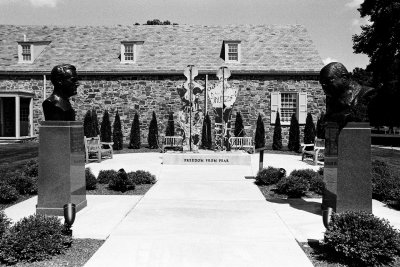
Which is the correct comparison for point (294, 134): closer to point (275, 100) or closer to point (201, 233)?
point (275, 100)

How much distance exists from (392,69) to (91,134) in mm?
21741

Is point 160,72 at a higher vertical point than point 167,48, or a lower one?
lower

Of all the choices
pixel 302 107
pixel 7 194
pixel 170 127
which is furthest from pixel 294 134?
pixel 7 194

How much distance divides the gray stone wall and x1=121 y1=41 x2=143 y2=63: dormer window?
4.22ft

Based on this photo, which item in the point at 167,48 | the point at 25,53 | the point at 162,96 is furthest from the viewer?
the point at 167,48

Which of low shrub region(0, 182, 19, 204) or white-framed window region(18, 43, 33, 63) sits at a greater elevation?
white-framed window region(18, 43, 33, 63)

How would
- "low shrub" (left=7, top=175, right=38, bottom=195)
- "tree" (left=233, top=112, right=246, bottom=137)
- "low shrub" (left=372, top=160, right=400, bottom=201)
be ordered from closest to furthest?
"low shrub" (left=372, top=160, right=400, bottom=201), "low shrub" (left=7, top=175, right=38, bottom=195), "tree" (left=233, top=112, right=246, bottom=137)

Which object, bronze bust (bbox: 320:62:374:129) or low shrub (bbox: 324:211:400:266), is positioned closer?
low shrub (bbox: 324:211:400:266)

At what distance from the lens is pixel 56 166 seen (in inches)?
244

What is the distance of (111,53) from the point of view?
21.6m

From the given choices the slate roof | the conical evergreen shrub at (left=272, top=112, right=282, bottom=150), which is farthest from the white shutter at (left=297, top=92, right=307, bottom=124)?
the conical evergreen shrub at (left=272, top=112, right=282, bottom=150)

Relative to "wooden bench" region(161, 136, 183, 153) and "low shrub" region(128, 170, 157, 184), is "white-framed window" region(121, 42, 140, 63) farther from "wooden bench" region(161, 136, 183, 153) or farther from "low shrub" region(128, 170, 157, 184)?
"low shrub" region(128, 170, 157, 184)

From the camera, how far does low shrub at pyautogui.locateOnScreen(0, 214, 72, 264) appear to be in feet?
14.0

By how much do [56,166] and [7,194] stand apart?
1712 millimetres
